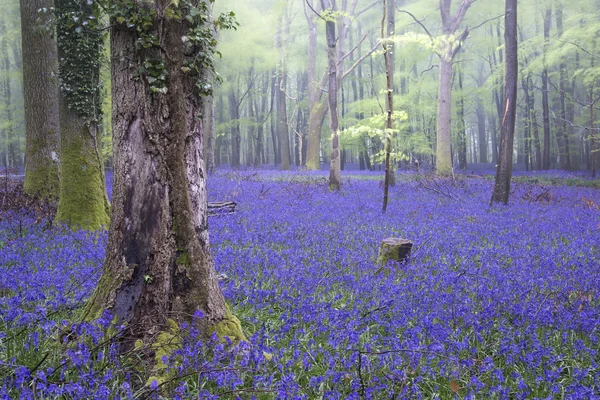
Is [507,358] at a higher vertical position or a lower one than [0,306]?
lower

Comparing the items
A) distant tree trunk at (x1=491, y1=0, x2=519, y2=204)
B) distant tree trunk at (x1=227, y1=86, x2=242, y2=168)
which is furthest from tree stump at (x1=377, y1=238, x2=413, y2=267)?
distant tree trunk at (x1=227, y1=86, x2=242, y2=168)

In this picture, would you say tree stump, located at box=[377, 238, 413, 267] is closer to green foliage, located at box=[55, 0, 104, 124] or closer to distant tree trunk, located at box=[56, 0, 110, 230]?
distant tree trunk, located at box=[56, 0, 110, 230]

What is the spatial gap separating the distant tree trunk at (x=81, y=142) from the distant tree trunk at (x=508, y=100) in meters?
10.9

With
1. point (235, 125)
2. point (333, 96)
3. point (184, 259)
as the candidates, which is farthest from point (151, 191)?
point (235, 125)

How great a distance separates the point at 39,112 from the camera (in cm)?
986

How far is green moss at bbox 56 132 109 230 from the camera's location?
24.2 ft

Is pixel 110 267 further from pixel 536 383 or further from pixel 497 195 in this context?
pixel 497 195

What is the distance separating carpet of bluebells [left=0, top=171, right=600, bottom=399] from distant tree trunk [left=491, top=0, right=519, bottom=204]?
3.39 m

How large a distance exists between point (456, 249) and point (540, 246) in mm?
1570

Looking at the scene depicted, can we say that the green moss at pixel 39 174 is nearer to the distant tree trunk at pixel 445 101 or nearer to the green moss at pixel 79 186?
the green moss at pixel 79 186

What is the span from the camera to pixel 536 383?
2.82 meters

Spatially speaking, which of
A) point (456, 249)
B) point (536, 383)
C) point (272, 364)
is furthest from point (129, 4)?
point (456, 249)

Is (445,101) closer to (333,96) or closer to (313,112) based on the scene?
(333,96)

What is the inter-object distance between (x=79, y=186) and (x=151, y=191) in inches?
215
